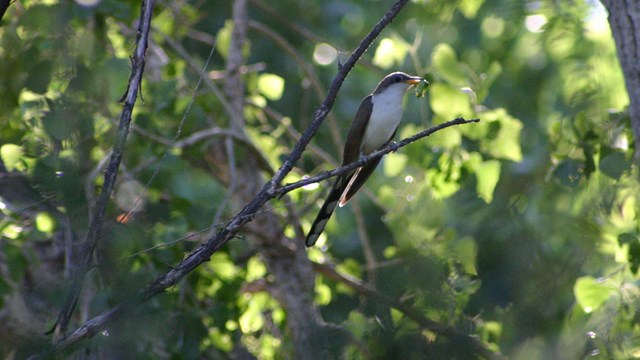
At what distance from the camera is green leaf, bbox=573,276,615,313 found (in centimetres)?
343

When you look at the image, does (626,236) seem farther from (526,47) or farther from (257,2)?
(526,47)

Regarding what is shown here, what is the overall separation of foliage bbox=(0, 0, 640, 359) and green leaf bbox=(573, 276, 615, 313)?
11 mm

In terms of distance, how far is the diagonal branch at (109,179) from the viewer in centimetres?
263

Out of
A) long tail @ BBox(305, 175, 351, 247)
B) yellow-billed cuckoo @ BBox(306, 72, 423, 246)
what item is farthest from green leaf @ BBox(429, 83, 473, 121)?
long tail @ BBox(305, 175, 351, 247)

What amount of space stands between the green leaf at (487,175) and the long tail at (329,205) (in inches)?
28.2

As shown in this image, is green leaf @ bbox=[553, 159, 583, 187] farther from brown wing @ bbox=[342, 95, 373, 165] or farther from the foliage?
brown wing @ bbox=[342, 95, 373, 165]

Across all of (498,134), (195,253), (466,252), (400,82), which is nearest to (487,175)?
(498,134)

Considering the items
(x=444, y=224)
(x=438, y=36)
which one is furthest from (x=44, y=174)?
(x=438, y=36)

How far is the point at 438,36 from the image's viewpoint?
7.06 metres

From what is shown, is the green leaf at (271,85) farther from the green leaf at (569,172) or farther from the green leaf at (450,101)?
the green leaf at (569,172)

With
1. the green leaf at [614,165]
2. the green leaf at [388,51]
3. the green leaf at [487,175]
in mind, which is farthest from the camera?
the green leaf at [388,51]

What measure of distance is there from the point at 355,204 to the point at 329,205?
1.44 m

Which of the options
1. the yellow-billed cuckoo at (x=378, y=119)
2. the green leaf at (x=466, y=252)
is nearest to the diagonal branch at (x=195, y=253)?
the green leaf at (x=466, y=252)

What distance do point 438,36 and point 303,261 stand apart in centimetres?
273
